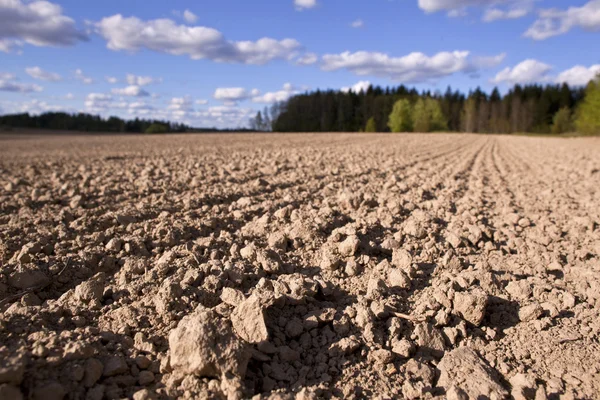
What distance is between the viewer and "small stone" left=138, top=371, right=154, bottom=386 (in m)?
2.00

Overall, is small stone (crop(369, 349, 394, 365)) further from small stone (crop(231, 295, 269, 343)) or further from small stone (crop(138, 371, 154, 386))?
small stone (crop(138, 371, 154, 386))

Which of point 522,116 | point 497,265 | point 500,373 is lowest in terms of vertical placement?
point 500,373

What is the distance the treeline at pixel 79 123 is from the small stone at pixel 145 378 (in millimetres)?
58821

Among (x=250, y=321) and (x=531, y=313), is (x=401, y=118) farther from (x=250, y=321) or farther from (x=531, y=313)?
(x=250, y=321)

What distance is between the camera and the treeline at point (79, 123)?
194ft

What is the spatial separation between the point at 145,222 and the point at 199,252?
3.67ft

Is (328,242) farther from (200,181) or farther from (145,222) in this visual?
(200,181)

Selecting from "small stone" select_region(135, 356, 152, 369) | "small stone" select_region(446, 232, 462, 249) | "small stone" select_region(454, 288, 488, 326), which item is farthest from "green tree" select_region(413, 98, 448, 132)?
"small stone" select_region(135, 356, 152, 369)

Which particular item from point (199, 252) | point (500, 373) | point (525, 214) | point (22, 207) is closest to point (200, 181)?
point (22, 207)

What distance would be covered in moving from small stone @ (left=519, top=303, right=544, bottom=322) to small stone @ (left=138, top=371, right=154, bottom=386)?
91.4 inches

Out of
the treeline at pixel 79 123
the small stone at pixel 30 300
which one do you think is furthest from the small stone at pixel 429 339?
the treeline at pixel 79 123

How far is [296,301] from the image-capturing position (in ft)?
8.67

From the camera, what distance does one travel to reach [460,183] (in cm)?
732

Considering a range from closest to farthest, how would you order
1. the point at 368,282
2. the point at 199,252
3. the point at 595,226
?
the point at 368,282, the point at 199,252, the point at 595,226
